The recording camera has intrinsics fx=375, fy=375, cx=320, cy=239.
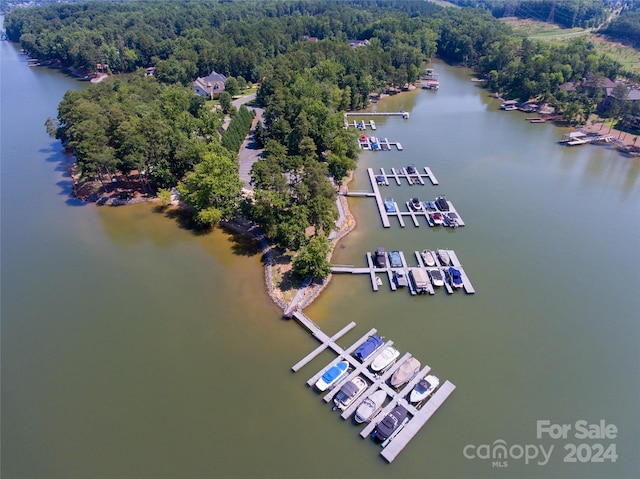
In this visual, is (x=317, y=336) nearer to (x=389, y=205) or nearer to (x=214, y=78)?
(x=389, y=205)

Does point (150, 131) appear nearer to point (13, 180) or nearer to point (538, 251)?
point (13, 180)

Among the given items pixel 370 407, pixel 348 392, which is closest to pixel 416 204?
pixel 348 392

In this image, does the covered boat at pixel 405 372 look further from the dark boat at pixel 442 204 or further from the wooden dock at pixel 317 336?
the dark boat at pixel 442 204

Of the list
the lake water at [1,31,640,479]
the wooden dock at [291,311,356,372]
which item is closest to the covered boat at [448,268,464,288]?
the lake water at [1,31,640,479]

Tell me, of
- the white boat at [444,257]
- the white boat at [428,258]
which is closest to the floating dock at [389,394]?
the white boat at [428,258]

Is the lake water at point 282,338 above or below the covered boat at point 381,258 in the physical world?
below

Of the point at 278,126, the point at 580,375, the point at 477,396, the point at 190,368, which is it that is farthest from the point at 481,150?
the point at 190,368
